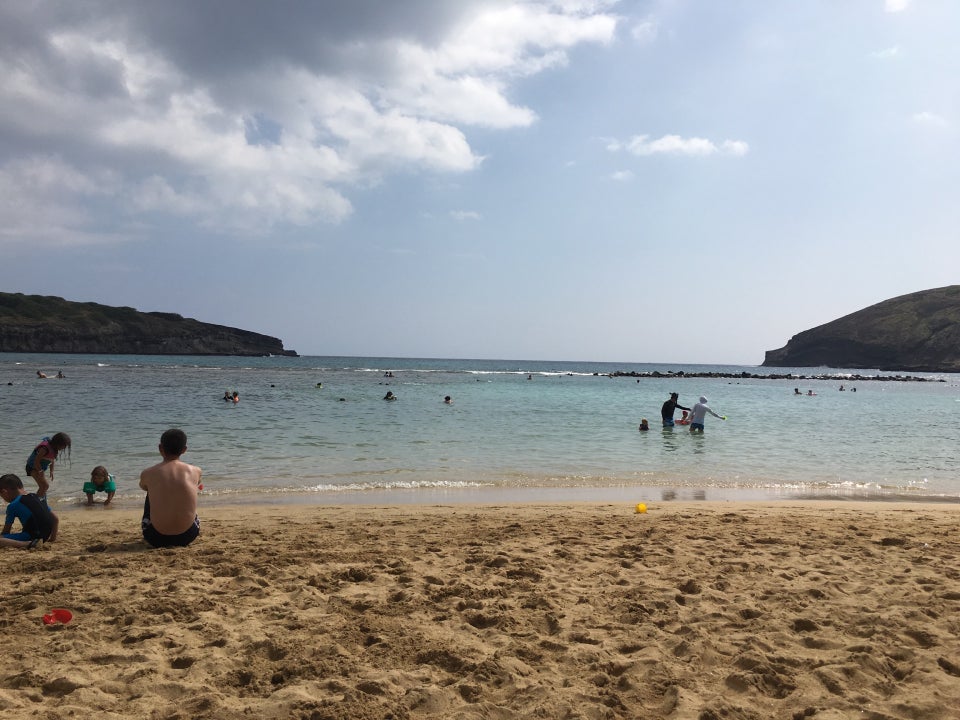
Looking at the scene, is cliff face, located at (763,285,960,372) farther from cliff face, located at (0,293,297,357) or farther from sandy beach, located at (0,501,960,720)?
cliff face, located at (0,293,297,357)

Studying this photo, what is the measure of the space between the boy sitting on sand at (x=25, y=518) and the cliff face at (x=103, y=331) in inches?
5557

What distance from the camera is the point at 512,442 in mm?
17953

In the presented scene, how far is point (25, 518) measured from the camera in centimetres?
658

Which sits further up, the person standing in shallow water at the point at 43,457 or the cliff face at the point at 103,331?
the cliff face at the point at 103,331

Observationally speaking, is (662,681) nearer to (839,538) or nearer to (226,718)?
(226,718)

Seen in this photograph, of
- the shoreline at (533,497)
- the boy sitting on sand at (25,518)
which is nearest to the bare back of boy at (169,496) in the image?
the boy sitting on sand at (25,518)

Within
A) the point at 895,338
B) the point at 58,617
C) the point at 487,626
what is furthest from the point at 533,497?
the point at 895,338

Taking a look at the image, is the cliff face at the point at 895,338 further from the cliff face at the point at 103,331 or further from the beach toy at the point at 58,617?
the beach toy at the point at 58,617

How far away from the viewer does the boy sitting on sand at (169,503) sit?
6.50 metres

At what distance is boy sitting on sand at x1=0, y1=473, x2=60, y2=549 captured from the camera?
6512 mm

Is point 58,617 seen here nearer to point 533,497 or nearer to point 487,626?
point 487,626

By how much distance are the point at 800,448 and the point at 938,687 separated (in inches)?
646

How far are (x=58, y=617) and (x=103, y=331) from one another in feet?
494

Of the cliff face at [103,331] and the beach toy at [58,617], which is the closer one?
the beach toy at [58,617]
